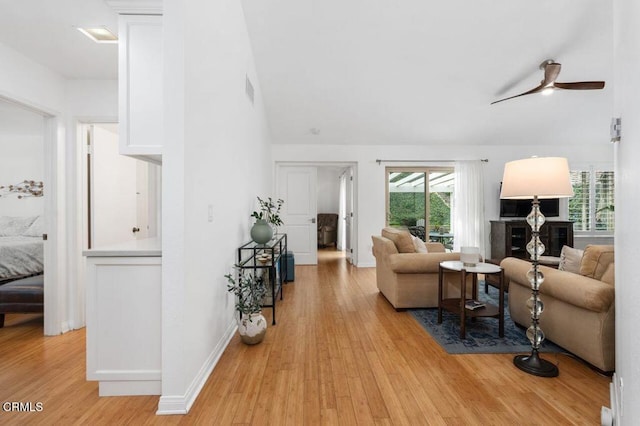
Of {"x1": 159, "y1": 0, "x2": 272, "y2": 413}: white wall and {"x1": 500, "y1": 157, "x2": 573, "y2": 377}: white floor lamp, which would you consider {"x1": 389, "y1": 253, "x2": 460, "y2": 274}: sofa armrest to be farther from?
{"x1": 159, "y1": 0, "x2": 272, "y2": 413}: white wall

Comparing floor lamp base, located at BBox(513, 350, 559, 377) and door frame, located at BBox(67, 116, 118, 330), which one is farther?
door frame, located at BBox(67, 116, 118, 330)

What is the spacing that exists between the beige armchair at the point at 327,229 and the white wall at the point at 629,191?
742cm

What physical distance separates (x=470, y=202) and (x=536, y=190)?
4.07 metres

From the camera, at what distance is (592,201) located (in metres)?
5.96

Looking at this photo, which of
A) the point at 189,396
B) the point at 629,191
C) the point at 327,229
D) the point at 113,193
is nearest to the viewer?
the point at 629,191

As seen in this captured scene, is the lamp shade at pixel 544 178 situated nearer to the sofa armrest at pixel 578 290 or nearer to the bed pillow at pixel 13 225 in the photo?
the sofa armrest at pixel 578 290

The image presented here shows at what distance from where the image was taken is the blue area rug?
7.79 ft

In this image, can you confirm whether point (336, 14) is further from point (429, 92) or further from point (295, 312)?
point (295, 312)

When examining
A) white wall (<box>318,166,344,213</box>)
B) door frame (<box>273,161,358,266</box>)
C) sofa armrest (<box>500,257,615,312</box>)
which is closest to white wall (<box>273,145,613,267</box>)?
door frame (<box>273,161,358,266</box>)

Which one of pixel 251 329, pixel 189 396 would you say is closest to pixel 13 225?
pixel 251 329

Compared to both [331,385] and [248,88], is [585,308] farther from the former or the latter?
[248,88]

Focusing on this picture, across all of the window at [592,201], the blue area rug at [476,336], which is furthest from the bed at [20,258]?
the window at [592,201]

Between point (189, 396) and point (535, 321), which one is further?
point (535, 321)

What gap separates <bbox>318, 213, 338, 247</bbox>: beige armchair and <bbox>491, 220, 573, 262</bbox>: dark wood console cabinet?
4455mm
